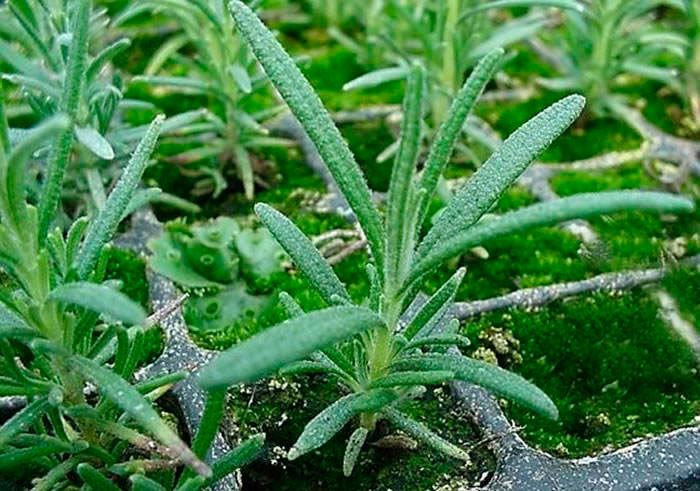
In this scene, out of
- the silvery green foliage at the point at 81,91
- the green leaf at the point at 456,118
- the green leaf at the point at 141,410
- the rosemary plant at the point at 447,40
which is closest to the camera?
the green leaf at the point at 141,410

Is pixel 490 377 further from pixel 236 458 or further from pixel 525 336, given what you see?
pixel 525 336

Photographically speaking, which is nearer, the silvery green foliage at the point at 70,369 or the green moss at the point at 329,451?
the silvery green foliage at the point at 70,369

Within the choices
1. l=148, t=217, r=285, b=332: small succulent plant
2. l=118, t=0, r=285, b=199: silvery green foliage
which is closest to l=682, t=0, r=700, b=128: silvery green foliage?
l=118, t=0, r=285, b=199: silvery green foliage

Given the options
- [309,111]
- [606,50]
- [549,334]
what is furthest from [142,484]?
[606,50]

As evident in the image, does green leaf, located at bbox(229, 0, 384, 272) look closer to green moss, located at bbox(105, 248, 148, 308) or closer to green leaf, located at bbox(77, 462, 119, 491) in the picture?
green leaf, located at bbox(77, 462, 119, 491)

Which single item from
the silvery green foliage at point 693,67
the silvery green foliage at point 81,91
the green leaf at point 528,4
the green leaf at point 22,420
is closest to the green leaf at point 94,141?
the silvery green foliage at point 81,91

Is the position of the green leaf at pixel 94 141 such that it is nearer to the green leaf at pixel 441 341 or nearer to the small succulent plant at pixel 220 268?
the small succulent plant at pixel 220 268

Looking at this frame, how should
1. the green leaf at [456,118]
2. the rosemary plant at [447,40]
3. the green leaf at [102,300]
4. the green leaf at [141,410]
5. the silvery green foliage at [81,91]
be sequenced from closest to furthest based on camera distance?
the green leaf at [102,300] → the green leaf at [141,410] → the green leaf at [456,118] → the silvery green foliage at [81,91] → the rosemary plant at [447,40]

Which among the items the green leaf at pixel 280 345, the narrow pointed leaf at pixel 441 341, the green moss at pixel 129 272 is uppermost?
the green leaf at pixel 280 345

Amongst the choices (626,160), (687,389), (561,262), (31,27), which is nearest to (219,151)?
(31,27)
